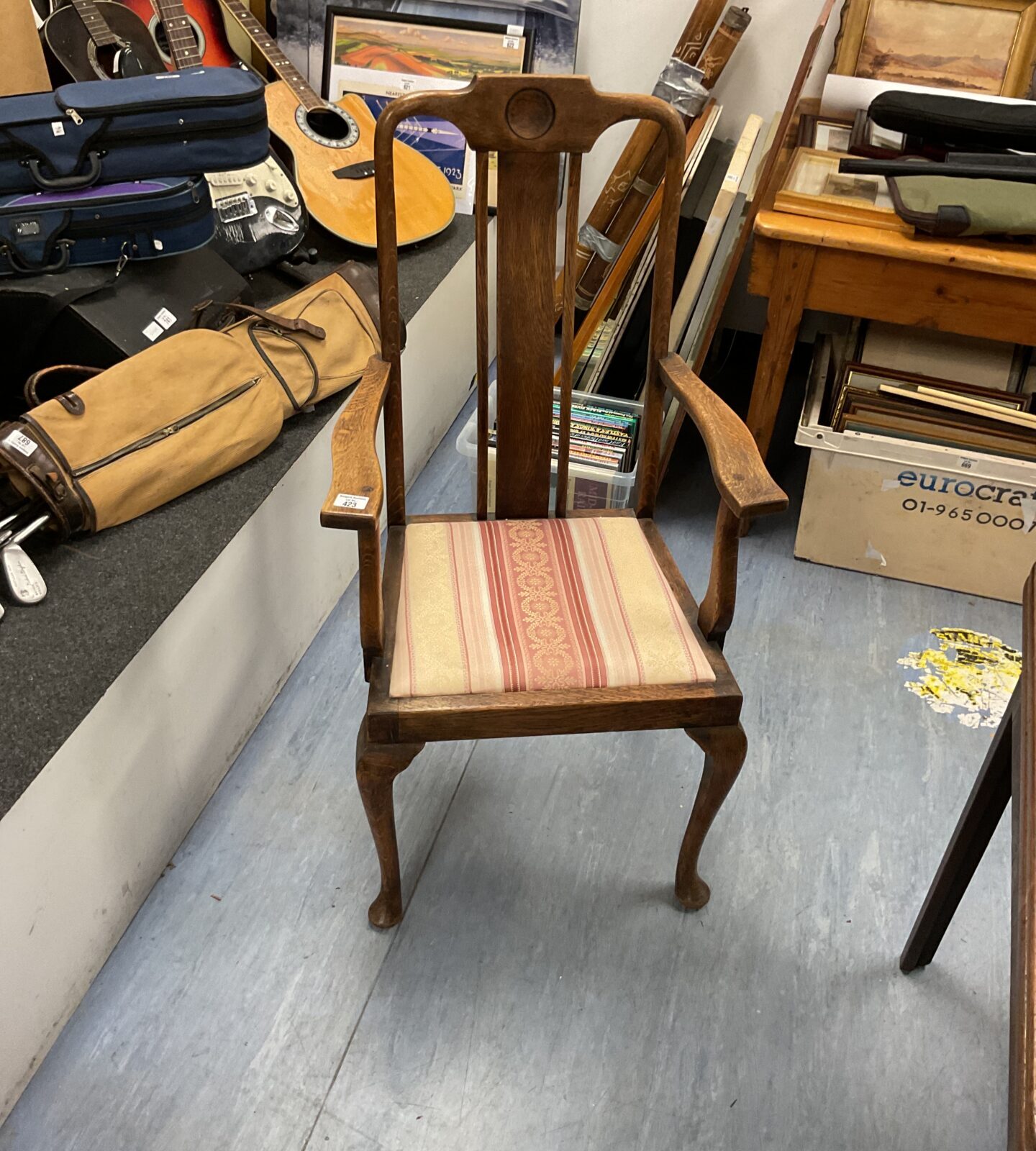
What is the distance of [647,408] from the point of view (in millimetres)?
1361

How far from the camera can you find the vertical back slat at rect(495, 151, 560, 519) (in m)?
1.26

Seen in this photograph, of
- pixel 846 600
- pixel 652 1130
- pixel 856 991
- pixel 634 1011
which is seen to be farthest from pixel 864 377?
pixel 652 1130

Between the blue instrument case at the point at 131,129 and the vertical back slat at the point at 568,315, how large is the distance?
0.73m

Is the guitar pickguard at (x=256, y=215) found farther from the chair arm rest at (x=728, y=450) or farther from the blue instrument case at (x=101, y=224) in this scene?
the chair arm rest at (x=728, y=450)

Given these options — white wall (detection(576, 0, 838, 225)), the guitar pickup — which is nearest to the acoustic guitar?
the guitar pickup

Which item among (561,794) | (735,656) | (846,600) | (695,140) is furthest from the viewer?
(695,140)

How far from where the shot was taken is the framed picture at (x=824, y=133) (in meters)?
2.02

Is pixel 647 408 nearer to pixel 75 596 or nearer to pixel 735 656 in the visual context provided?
pixel 735 656

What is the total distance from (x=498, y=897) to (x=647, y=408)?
0.75 m

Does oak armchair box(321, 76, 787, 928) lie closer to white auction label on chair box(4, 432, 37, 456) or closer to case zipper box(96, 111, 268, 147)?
white auction label on chair box(4, 432, 37, 456)

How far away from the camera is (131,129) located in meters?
1.60

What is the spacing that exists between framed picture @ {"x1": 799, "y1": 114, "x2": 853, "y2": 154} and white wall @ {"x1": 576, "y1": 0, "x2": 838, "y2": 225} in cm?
19

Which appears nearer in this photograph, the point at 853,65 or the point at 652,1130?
the point at 652,1130

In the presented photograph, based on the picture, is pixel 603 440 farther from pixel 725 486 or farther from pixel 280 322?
pixel 725 486
